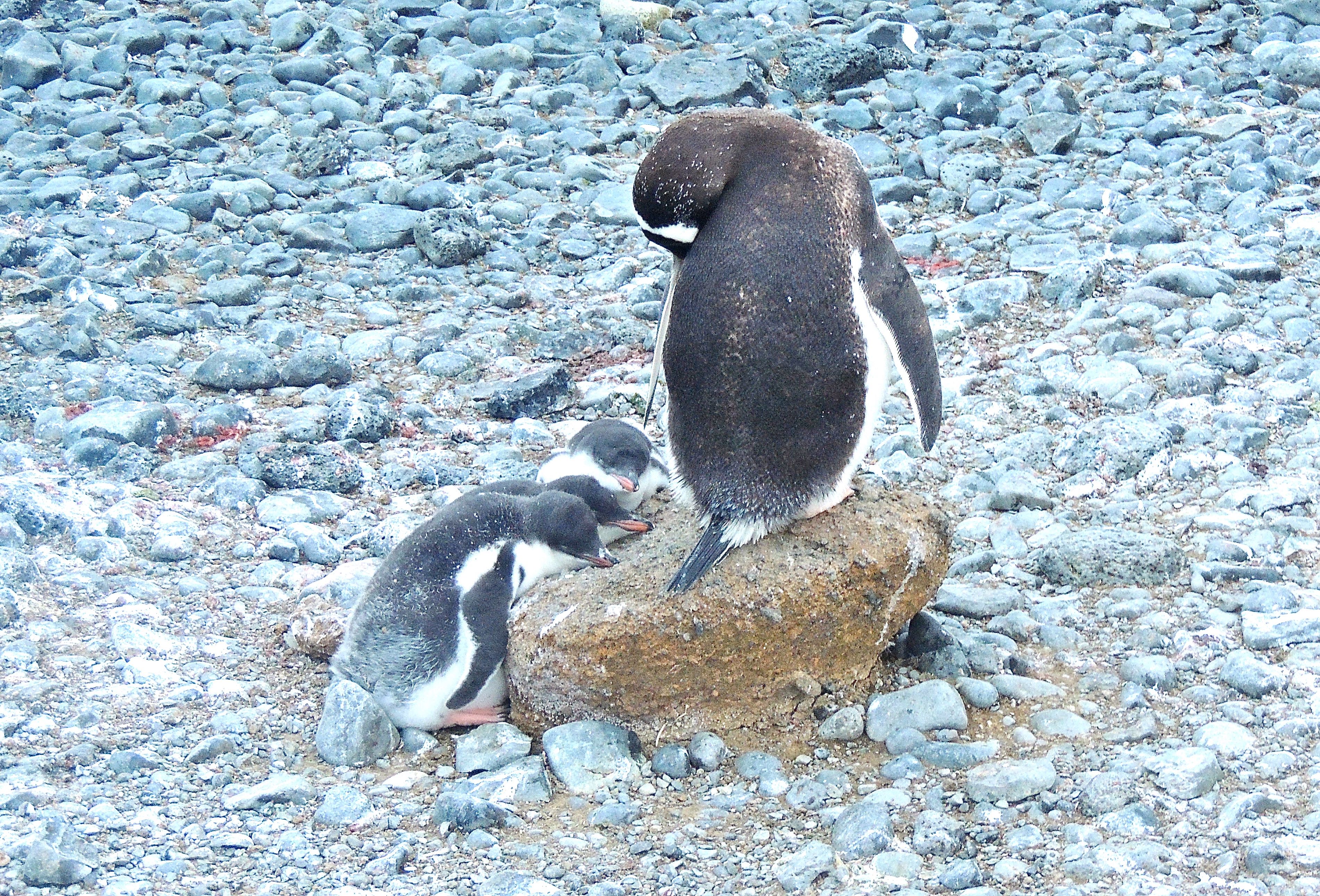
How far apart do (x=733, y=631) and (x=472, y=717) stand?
29.4 inches

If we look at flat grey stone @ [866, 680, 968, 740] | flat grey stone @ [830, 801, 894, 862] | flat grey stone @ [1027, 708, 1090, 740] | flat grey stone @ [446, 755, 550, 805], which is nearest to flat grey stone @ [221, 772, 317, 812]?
flat grey stone @ [446, 755, 550, 805]

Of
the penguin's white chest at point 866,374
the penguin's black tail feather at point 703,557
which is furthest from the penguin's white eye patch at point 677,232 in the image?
the penguin's black tail feather at point 703,557

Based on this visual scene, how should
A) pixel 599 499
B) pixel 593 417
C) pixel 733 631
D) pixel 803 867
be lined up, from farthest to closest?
pixel 593 417
pixel 599 499
pixel 733 631
pixel 803 867

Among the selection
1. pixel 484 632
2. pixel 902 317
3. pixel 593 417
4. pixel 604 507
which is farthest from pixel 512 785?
pixel 593 417

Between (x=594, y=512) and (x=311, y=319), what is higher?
(x=594, y=512)

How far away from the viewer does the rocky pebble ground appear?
10.9ft

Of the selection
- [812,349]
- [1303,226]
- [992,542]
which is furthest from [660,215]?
[1303,226]

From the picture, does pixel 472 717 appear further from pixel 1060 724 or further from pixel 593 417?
pixel 593 417

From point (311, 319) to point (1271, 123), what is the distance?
16.3ft

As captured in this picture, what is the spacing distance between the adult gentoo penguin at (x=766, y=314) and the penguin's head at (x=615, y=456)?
0.58m

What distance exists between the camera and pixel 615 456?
4.55 m

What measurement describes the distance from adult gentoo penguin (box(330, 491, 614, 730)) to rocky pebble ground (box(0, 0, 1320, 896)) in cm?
14

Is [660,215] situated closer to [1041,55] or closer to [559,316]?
[559,316]

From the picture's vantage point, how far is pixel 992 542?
15.6ft
